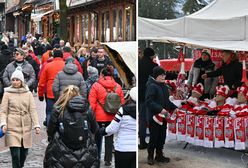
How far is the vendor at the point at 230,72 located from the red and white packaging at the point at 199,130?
0.53 m

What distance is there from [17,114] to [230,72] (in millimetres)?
2595

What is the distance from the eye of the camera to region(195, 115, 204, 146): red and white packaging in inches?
271

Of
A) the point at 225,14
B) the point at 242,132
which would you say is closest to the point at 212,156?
the point at 242,132

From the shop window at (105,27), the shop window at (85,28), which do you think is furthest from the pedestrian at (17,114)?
the shop window at (85,28)

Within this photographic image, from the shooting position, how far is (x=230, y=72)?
6.59 m

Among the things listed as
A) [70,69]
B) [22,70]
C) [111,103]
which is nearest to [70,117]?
[111,103]

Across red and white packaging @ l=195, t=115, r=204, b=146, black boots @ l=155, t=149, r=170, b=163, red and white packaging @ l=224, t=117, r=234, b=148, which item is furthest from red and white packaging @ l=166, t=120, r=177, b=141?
black boots @ l=155, t=149, r=170, b=163

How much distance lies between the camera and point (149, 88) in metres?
5.00

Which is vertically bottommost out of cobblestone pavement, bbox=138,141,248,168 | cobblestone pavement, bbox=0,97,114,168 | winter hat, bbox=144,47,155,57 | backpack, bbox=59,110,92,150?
cobblestone pavement, bbox=0,97,114,168

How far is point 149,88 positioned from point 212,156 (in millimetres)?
1901

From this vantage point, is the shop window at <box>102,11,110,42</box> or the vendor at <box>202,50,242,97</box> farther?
the shop window at <box>102,11,110,42</box>

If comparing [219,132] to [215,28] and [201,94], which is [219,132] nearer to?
[201,94]

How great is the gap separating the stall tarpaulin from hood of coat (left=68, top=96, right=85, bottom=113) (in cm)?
107

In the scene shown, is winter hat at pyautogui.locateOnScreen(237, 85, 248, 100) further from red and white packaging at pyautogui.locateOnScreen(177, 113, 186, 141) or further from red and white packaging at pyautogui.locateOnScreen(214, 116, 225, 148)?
red and white packaging at pyautogui.locateOnScreen(177, 113, 186, 141)
